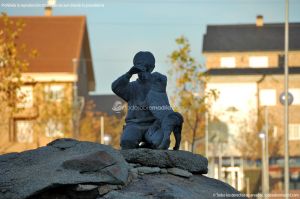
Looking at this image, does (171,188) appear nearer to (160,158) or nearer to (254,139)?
(160,158)

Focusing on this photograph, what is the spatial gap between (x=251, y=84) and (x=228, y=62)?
748cm

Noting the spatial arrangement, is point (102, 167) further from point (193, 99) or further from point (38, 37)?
point (38, 37)

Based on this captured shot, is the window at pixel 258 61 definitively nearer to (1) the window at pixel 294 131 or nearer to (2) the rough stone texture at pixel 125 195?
(1) the window at pixel 294 131

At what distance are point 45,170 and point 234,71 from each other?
220 feet

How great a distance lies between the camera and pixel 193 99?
3884 cm

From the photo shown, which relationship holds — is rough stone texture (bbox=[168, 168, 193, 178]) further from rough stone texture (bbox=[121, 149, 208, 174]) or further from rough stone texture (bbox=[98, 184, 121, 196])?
rough stone texture (bbox=[98, 184, 121, 196])

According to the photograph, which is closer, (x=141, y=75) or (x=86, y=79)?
(x=141, y=75)

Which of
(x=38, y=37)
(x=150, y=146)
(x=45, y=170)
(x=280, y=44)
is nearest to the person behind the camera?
(x=45, y=170)

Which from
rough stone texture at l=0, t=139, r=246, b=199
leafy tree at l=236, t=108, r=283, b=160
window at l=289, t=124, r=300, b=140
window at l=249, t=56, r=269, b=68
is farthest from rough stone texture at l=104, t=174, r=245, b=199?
window at l=249, t=56, r=269, b=68

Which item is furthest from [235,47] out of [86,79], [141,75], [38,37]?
[141,75]

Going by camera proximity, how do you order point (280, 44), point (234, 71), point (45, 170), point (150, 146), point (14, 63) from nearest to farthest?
point (45, 170) → point (150, 146) → point (14, 63) → point (234, 71) → point (280, 44)

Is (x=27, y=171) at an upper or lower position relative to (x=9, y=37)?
lower

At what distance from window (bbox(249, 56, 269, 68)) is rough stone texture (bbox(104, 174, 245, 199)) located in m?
71.7

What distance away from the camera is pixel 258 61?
8850cm
